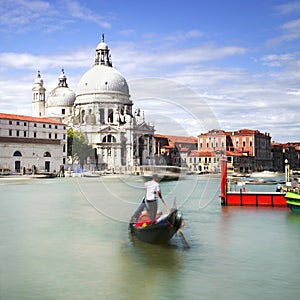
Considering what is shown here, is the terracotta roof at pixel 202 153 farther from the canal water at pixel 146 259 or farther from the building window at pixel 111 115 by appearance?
the canal water at pixel 146 259

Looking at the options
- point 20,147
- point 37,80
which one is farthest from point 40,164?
point 37,80

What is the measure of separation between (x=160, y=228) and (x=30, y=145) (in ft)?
114

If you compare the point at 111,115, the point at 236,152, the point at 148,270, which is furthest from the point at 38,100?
the point at 148,270

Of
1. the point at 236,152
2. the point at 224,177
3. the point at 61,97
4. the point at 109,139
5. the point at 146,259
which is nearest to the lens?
the point at 146,259

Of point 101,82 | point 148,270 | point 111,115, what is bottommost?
point 148,270

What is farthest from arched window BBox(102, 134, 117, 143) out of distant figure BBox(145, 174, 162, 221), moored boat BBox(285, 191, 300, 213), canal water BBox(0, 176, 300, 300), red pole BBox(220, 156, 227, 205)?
distant figure BBox(145, 174, 162, 221)

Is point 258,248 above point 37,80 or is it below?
below

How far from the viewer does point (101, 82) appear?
Answer: 193ft

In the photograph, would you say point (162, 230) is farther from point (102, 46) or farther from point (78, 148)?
point (102, 46)

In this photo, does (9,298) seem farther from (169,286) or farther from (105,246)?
(105,246)

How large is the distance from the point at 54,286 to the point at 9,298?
81 cm

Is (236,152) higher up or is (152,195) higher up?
(236,152)

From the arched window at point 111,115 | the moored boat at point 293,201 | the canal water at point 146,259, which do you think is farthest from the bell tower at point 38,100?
the moored boat at point 293,201

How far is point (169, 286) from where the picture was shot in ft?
25.6
